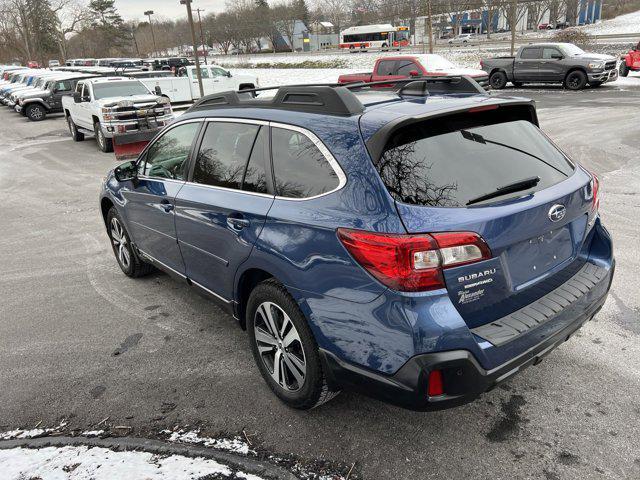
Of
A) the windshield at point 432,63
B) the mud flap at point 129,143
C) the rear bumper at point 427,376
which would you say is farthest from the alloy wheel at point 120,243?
the windshield at point 432,63

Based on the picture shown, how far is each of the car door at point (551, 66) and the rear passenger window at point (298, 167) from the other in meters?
20.8

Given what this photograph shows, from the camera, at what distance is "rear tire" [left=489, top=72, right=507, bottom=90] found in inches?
869

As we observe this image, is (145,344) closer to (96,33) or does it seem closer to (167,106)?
(167,106)

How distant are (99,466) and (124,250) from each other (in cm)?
294

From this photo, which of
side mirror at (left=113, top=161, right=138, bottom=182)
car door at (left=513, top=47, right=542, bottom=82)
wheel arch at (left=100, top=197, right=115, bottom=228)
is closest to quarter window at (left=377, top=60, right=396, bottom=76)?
car door at (left=513, top=47, right=542, bottom=82)

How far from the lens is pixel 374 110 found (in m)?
2.70

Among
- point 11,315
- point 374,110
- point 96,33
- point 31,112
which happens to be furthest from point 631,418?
point 96,33

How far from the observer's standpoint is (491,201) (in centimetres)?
245

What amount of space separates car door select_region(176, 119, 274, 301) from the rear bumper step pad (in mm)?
1368

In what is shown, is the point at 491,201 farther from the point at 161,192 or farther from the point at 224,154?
the point at 161,192

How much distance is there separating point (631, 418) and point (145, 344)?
11.0ft

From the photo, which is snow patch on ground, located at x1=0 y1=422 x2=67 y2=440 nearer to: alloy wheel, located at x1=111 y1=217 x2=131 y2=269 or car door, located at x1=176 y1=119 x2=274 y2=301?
car door, located at x1=176 y1=119 x2=274 y2=301

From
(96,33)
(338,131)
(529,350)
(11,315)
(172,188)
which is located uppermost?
(96,33)

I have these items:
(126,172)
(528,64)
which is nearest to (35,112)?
(528,64)
